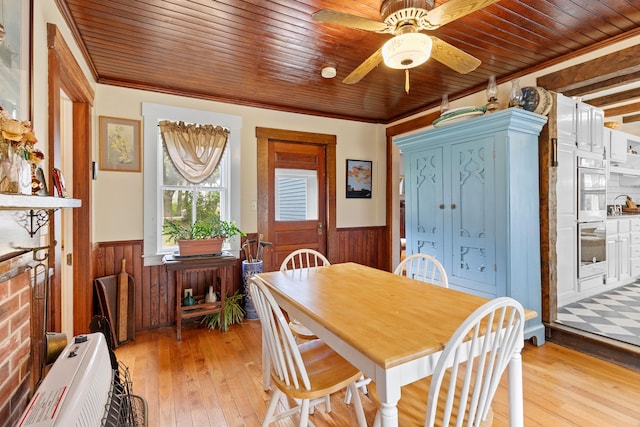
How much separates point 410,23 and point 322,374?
1.90 meters

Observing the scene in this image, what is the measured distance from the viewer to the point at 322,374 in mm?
1435

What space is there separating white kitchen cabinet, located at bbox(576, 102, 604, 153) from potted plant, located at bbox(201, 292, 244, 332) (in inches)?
151

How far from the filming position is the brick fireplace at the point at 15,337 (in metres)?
1.03

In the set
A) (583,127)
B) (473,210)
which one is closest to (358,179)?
(473,210)

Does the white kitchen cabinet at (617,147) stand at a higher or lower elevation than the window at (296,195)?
higher

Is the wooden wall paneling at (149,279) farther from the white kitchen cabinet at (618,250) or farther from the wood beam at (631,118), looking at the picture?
the wood beam at (631,118)

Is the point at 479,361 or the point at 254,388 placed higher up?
the point at 479,361

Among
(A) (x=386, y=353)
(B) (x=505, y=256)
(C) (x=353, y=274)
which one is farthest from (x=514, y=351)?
(B) (x=505, y=256)

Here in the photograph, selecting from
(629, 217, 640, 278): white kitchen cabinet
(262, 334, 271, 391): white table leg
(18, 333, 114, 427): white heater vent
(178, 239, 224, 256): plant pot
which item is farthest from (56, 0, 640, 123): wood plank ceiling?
(629, 217, 640, 278): white kitchen cabinet

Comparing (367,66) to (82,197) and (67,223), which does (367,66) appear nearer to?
(82,197)

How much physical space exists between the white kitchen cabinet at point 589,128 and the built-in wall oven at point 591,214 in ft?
0.34

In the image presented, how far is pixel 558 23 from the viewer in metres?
2.17

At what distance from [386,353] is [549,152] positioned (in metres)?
2.66

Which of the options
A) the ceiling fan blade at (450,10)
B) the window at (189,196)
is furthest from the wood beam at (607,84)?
the window at (189,196)
